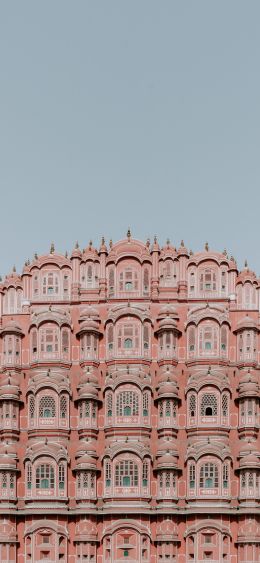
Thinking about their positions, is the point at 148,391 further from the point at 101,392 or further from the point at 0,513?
the point at 0,513

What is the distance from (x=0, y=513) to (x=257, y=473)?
16.6m

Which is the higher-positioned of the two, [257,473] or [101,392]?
[101,392]

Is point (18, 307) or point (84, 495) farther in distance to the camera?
point (18, 307)

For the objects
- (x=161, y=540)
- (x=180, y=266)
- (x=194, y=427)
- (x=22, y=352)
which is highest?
(x=180, y=266)

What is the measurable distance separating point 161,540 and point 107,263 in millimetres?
18868

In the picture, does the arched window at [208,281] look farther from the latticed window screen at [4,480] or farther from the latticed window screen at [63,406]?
the latticed window screen at [4,480]

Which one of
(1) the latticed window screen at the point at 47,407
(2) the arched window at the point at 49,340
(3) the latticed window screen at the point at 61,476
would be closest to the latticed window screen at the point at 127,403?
(1) the latticed window screen at the point at 47,407

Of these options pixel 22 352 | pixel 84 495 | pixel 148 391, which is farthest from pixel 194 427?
pixel 22 352

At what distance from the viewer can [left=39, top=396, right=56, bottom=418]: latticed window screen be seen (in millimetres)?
71562

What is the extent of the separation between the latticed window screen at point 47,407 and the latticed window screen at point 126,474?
18.4 ft

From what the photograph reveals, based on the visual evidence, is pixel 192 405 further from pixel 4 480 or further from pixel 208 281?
pixel 4 480

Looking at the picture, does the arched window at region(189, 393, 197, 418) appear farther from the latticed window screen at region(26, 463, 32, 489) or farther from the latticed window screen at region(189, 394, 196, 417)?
the latticed window screen at region(26, 463, 32, 489)

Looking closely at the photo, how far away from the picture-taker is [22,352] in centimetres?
7375

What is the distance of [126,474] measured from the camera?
70.0 metres
